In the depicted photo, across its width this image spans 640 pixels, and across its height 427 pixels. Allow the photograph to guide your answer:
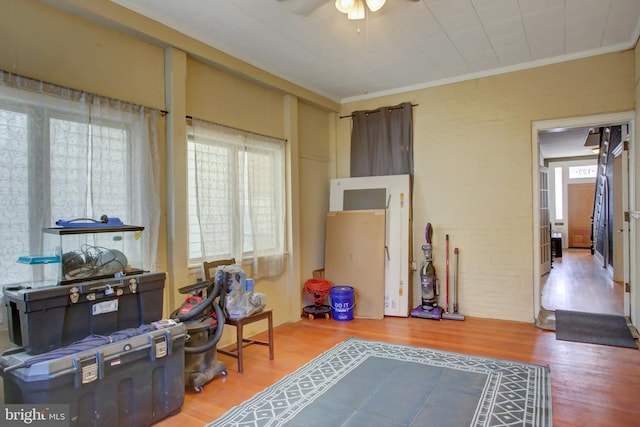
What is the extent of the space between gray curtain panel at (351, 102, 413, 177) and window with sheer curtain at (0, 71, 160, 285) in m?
3.03

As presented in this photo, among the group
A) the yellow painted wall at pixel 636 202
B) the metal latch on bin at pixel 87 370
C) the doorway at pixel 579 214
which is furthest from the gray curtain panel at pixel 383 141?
the doorway at pixel 579 214

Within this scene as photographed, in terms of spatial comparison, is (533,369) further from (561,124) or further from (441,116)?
(441,116)

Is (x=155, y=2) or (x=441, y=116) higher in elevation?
(x=155, y=2)

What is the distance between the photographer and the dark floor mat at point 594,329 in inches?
150

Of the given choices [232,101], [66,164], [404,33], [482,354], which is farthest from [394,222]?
[66,164]

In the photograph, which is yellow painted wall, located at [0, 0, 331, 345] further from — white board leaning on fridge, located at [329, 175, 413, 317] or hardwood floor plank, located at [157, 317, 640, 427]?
white board leaning on fridge, located at [329, 175, 413, 317]

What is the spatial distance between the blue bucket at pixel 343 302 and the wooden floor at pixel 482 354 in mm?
132

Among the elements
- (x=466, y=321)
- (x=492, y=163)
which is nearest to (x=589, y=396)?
(x=466, y=321)

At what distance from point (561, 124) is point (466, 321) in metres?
2.53

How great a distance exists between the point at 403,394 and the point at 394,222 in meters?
2.67

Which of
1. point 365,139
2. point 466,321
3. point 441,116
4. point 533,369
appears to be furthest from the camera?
point 365,139

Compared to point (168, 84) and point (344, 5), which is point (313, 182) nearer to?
point (168, 84)

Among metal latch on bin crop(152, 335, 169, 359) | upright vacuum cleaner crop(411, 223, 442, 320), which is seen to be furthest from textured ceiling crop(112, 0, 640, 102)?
metal latch on bin crop(152, 335, 169, 359)

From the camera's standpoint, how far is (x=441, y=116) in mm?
5051
